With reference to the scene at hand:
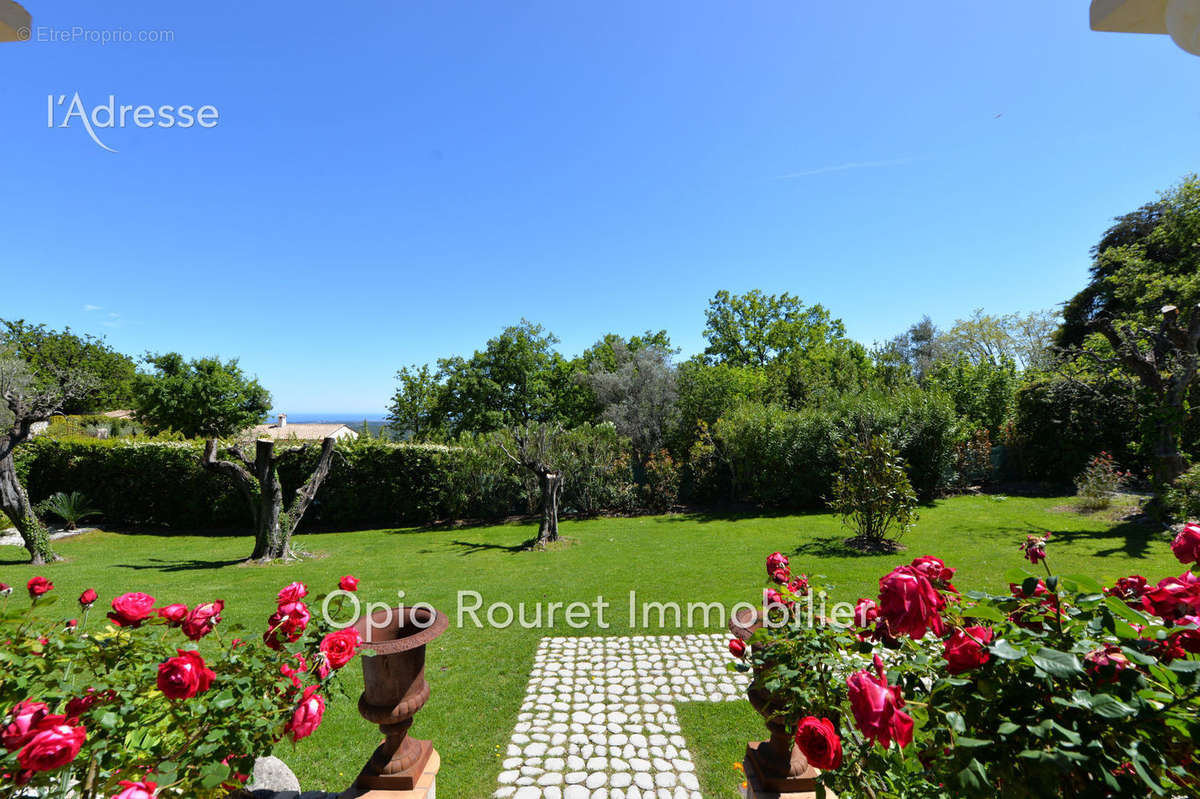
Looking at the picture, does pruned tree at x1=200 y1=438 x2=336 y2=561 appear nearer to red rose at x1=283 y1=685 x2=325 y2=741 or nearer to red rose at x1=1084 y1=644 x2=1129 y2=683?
red rose at x1=283 y1=685 x2=325 y2=741

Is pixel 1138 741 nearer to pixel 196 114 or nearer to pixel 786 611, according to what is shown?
pixel 786 611

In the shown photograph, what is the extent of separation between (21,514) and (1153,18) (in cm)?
1380

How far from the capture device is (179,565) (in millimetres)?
8391

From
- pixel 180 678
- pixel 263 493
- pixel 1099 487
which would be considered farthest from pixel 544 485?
pixel 1099 487

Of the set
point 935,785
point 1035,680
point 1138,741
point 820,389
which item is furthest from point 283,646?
point 820,389

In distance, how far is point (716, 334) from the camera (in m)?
29.4

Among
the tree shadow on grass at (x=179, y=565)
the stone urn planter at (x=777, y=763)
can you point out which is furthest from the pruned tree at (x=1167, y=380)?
the tree shadow on grass at (x=179, y=565)

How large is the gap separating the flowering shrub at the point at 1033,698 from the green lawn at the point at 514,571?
148 centimetres

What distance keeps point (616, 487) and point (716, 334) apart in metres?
18.8

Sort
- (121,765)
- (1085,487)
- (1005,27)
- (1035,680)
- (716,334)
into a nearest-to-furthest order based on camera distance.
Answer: (1035,680), (121,765), (1005,27), (1085,487), (716,334)

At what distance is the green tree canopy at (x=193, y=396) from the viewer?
26078 millimetres

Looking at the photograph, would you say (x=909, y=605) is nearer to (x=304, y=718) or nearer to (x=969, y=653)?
(x=969, y=653)

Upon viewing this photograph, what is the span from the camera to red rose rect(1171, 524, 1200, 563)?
4.17ft

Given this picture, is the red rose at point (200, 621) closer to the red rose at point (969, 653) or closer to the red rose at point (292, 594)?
the red rose at point (292, 594)
